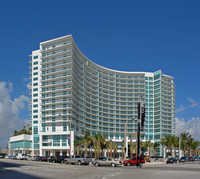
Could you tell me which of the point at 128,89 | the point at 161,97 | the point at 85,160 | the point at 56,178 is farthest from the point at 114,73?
the point at 56,178

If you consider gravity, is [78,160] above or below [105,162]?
below

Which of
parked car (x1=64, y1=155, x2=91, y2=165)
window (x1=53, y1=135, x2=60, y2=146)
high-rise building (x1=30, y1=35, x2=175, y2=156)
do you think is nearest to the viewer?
parked car (x1=64, y1=155, x2=91, y2=165)

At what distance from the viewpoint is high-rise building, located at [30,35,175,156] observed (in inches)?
4299

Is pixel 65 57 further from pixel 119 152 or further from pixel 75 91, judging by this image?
pixel 119 152

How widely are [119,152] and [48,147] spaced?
51.2 m

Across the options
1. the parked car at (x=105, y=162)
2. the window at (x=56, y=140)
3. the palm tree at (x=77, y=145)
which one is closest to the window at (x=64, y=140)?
the window at (x=56, y=140)

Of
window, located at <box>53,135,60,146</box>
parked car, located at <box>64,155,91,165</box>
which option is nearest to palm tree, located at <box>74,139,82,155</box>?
window, located at <box>53,135,60,146</box>

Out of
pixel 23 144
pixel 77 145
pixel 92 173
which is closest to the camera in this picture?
pixel 92 173

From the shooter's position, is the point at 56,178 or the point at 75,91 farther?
the point at 75,91

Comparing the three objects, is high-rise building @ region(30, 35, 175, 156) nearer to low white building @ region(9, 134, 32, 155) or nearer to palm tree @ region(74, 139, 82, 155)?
palm tree @ region(74, 139, 82, 155)

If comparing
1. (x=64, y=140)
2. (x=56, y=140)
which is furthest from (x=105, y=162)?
(x=56, y=140)

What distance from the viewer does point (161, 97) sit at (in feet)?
518

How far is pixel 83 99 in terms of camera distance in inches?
4899

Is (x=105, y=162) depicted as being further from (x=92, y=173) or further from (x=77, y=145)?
(x=77, y=145)
